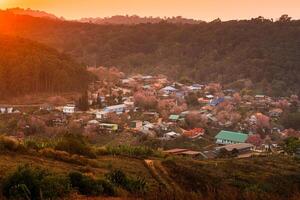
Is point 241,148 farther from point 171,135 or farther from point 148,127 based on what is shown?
point 148,127

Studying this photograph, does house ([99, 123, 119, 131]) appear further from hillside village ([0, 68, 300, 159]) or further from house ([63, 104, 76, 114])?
house ([63, 104, 76, 114])

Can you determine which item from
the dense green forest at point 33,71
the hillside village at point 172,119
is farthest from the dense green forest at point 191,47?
the dense green forest at point 33,71

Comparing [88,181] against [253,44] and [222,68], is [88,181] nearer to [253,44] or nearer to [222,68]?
[222,68]

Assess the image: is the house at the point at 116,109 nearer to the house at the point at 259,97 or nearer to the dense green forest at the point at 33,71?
the dense green forest at the point at 33,71

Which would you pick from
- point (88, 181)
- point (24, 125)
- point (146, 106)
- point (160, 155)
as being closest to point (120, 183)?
point (88, 181)

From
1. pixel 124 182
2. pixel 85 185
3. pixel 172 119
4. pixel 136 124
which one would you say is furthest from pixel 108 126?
pixel 85 185
